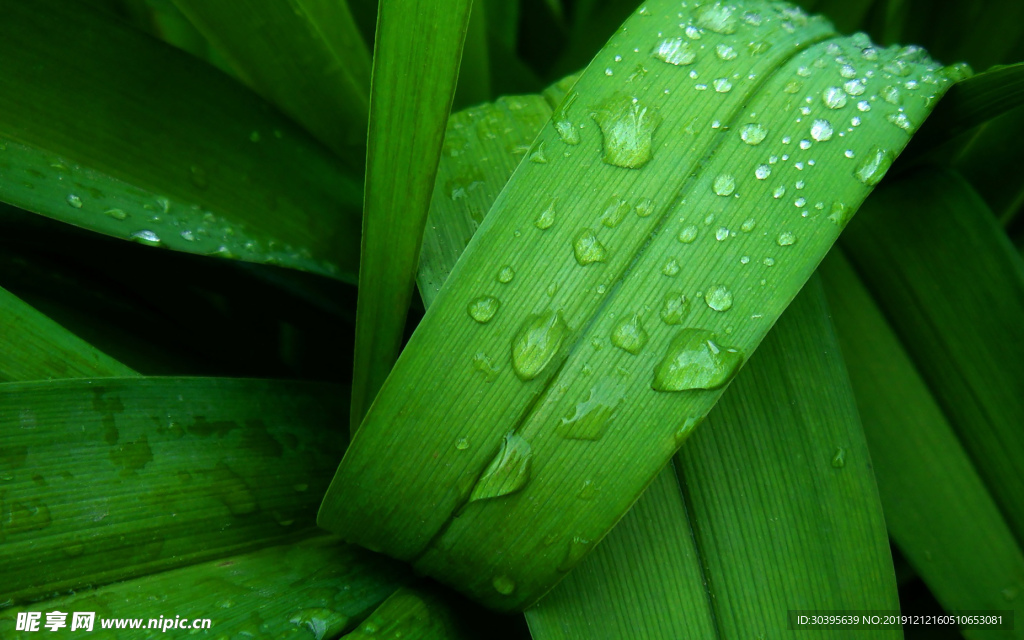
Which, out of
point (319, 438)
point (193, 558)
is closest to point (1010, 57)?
point (319, 438)

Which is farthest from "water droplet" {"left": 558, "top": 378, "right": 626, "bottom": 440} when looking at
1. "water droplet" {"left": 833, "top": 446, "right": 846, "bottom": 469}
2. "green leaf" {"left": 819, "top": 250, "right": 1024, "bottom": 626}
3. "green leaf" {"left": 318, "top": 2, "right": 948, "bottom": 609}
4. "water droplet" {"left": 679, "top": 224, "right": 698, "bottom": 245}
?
"green leaf" {"left": 819, "top": 250, "right": 1024, "bottom": 626}

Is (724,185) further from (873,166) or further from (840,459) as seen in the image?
(840,459)

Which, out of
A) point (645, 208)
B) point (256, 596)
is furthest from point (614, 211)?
point (256, 596)

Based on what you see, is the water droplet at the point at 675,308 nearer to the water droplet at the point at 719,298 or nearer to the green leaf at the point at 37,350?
the water droplet at the point at 719,298

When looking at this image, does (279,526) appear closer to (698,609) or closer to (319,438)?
(319,438)

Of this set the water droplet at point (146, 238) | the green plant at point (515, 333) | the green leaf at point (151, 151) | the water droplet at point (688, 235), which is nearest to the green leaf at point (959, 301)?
the green plant at point (515, 333)

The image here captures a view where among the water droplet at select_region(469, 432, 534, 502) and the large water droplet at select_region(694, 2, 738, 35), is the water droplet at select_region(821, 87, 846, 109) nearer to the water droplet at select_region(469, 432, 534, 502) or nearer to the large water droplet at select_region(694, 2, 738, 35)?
the large water droplet at select_region(694, 2, 738, 35)
